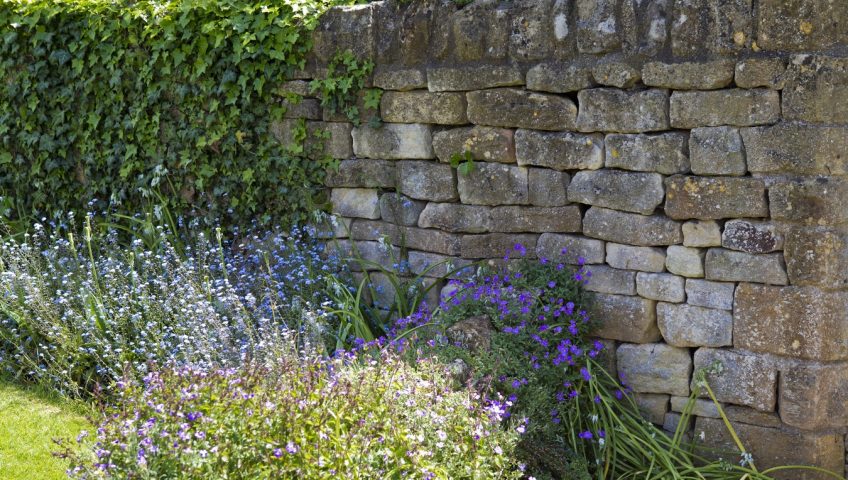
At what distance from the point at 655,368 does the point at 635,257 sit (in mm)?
531

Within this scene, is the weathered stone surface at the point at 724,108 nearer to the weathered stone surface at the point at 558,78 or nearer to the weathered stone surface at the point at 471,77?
the weathered stone surface at the point at 558,78

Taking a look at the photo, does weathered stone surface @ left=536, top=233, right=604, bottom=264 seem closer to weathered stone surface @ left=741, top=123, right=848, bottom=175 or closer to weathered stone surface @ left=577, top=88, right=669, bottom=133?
weathered stone surface @ left=577, top=88, right=669, bottom=133

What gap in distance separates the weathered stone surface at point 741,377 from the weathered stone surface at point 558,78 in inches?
53.2

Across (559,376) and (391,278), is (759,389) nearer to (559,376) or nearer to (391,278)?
(559,376)

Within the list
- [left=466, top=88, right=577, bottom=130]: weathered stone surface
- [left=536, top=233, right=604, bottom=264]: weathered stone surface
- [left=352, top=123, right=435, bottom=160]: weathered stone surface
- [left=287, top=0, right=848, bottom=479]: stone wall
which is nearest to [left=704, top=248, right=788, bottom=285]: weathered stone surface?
[left=287, top=0, right=848, bottom=479]: stone wall

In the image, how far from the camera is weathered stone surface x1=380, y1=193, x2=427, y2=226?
525 cm

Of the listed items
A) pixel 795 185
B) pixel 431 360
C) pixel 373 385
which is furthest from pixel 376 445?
pixel 795 185

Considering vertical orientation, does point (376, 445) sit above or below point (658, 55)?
below

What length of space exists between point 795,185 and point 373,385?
1.94 metres

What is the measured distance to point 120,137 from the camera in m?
6.33

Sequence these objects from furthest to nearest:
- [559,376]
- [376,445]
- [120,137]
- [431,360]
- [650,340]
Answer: [120,137], [650,340], [559,376], [431,360], [376,445]

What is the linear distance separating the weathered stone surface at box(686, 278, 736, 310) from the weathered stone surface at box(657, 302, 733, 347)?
0.09ft

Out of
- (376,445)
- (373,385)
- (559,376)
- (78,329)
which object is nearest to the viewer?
(376,445)

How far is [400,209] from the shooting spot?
17.5 feet
